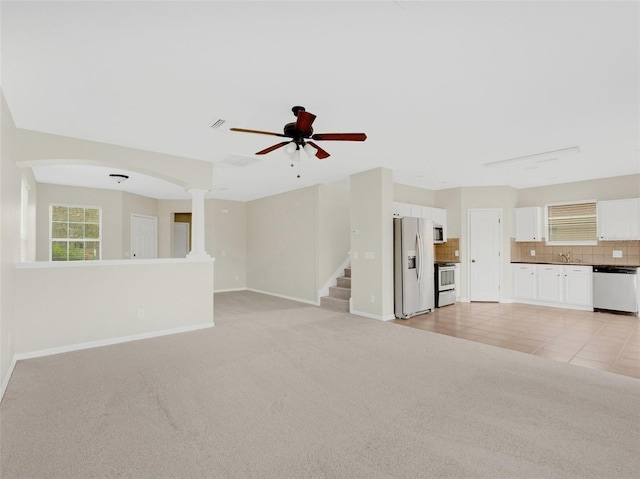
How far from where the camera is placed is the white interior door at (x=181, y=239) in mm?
10625

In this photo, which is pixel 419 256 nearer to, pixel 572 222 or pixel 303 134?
pixel 303 134

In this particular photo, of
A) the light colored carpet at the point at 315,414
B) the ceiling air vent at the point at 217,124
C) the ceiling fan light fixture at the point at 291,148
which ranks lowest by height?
the light colored carpet at the point at 315,414

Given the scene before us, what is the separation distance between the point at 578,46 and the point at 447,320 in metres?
4.27

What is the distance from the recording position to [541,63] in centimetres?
242

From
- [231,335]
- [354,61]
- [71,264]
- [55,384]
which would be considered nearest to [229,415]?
[55,384]

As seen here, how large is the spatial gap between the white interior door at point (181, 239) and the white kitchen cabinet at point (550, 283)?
32.6 feet

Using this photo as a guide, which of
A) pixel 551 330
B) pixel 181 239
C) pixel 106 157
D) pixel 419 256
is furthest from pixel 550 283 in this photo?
pixel 181 239

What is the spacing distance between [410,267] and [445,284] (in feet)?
5.02

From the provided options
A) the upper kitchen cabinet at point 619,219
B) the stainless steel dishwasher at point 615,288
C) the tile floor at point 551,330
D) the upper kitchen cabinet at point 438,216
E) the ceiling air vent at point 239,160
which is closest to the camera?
the tile floor at point 551,330

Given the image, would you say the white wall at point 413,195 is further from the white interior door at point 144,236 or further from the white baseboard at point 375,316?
the white interior door at point 144,236

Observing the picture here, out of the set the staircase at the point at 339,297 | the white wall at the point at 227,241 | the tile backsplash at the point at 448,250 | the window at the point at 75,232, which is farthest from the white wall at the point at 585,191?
the window at the point at 75,232

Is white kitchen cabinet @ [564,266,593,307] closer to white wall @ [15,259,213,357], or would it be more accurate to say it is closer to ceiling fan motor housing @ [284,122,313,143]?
ceiling fan motor housing @ [284,122,313,143]

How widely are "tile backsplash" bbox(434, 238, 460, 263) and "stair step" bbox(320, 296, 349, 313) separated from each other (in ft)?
9.56

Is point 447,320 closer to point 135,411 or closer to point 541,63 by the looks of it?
point 541,63
